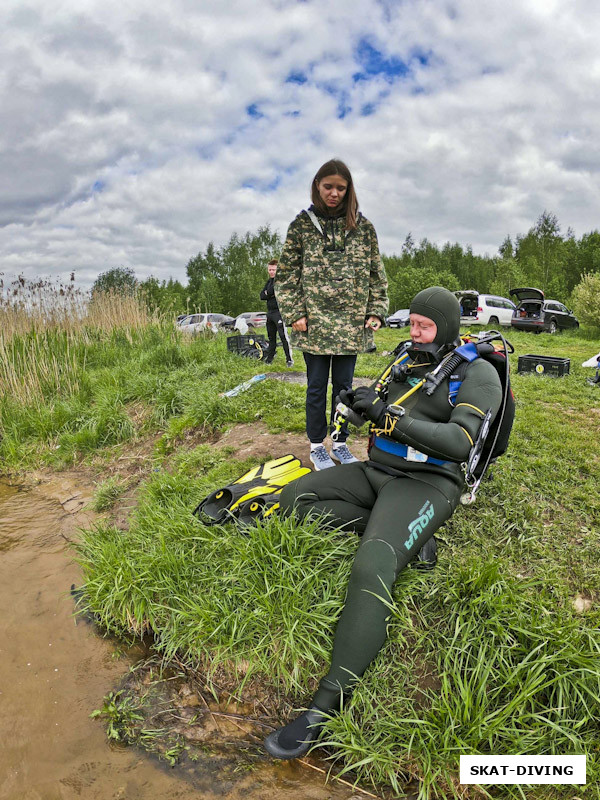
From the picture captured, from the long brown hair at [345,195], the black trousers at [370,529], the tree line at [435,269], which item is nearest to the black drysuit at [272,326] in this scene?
the long brown hair at [345,195]

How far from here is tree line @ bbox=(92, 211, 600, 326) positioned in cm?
3044

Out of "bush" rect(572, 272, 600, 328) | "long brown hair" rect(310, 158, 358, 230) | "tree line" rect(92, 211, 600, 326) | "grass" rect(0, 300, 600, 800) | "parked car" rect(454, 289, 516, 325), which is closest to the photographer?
"grass" rect(0, 300, 600, 800)

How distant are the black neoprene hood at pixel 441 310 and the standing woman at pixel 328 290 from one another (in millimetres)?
1023

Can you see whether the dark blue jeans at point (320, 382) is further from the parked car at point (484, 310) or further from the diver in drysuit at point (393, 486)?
the parked car at point (484, 310)

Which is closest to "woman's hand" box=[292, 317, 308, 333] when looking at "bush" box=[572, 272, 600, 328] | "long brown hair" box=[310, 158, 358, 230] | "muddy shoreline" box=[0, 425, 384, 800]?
"long brown hair" box=[310, 158, 358, 230]

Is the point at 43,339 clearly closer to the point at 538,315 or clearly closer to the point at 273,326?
the point at 273,326

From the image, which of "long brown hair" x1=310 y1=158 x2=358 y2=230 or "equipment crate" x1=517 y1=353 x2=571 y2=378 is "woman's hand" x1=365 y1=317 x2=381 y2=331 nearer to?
"long brown hair" x1=310 y1=158 x2=358 y2=230

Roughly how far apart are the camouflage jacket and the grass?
4.13 feet

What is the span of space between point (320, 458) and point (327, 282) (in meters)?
1.24

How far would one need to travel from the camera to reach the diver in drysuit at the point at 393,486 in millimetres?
1832

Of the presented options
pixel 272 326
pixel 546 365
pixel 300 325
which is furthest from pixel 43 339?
pixel 546 365

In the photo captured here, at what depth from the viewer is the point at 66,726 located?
2080 mm

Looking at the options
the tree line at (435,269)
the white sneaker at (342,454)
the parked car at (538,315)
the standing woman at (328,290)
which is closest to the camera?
the standing woman at (328,290)

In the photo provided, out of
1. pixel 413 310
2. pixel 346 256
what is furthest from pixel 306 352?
pixel 413 310
